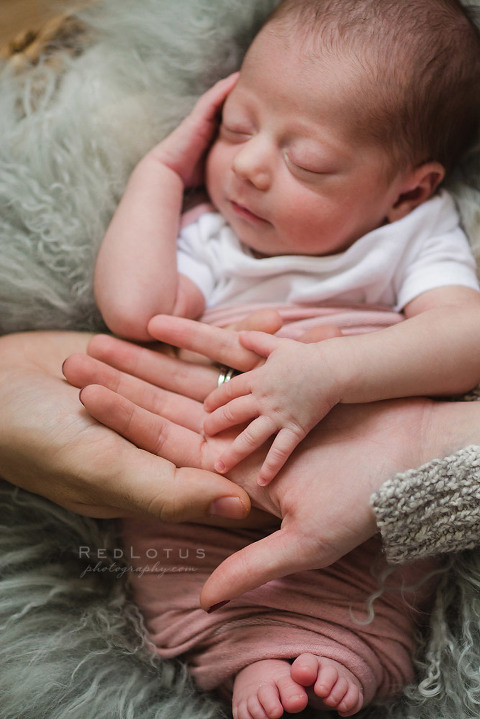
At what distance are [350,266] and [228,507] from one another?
48 centimetres

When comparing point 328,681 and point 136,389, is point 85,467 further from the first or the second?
point 328,681

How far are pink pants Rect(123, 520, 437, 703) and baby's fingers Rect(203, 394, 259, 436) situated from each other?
0.19 m

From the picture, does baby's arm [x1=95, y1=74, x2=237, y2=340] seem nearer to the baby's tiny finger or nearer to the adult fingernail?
the baby's tiny finger

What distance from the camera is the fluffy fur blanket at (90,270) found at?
102 centimetres

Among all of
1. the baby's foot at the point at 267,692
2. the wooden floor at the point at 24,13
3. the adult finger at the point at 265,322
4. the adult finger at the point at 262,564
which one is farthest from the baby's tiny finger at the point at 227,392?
the wooden floor at the point at 24,13

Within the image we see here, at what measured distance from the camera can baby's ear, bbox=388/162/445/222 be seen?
1.19 metres

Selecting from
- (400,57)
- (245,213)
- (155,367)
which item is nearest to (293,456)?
(155,367)

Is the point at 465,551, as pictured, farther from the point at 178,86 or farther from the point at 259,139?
the point at 178,86

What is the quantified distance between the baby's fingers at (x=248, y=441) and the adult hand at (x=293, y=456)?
0.15 ft

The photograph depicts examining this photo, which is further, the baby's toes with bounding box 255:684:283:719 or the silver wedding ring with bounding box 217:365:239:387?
the silver wedding ring with bounding box 217:365:239:387

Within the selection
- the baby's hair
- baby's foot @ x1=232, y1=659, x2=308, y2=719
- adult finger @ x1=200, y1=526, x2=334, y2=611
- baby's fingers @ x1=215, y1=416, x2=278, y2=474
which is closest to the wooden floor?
the baby's hair

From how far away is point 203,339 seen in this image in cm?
109

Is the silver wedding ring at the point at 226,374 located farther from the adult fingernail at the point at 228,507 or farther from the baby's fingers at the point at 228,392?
the adult fingernail at the point at 228,507

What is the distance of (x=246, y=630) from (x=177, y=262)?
2.02ft
